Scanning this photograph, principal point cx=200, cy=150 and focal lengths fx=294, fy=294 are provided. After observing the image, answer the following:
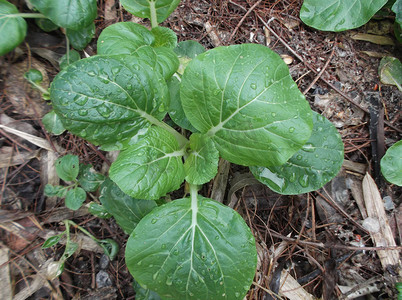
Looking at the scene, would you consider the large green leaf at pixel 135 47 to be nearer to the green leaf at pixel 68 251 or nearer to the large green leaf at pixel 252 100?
the large green leaf at pixel 252 100

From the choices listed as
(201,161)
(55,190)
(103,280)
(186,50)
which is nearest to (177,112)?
(201,161)

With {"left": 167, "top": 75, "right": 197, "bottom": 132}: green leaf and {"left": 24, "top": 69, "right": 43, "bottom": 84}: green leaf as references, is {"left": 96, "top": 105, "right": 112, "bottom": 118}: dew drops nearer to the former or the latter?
{"left": 167, "top": 75, "right": 197, "bottom": 132}: green leaf

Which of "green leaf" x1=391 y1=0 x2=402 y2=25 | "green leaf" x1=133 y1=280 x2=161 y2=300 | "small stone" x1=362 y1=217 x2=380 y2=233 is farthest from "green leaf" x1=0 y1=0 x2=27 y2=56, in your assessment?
"small stone" x1=362 y1=217 x2=380 y2=233

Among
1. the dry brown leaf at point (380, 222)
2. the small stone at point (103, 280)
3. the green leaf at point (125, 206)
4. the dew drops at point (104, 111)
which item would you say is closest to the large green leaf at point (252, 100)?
the dew drops at point (104, 111)

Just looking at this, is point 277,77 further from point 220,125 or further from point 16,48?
point 16,48

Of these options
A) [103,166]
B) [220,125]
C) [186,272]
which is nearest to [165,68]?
[220,125]
